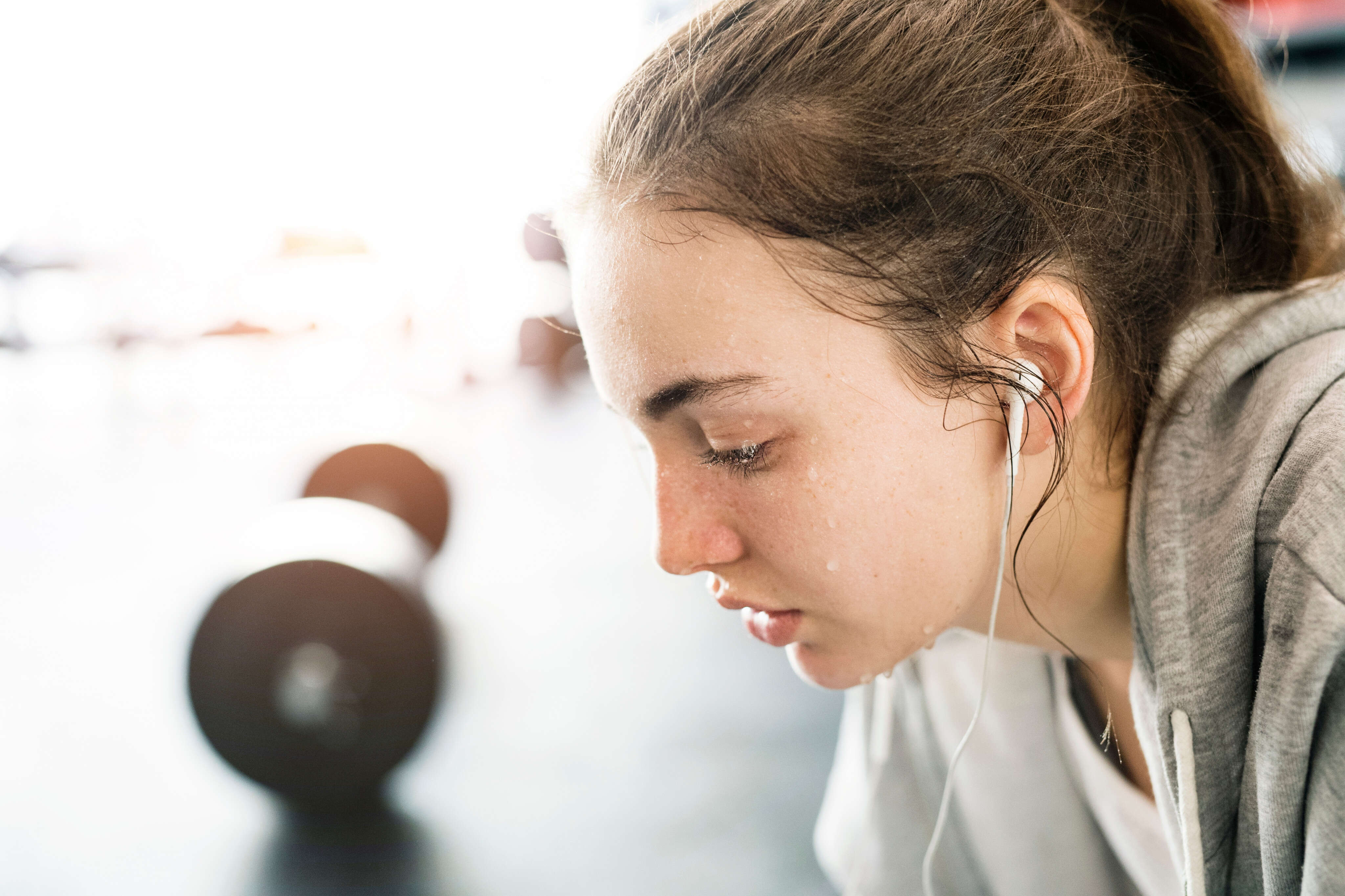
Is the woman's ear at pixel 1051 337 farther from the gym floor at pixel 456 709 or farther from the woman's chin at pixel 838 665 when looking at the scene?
the gym floor at pixel 456 709

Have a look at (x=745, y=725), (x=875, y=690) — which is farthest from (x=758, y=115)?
(x=745, y=725)

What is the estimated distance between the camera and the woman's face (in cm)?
58

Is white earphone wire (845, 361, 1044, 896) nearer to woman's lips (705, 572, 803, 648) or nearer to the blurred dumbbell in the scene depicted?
woman's lips (705, 572, 803, 648)

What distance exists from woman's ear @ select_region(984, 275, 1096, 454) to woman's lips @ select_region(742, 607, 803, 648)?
0.68 ft

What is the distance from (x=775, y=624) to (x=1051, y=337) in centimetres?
27

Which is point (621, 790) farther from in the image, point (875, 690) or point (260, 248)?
point (260, 248)

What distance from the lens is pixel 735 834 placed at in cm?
104

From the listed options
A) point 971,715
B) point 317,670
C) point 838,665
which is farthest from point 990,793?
point 317,670

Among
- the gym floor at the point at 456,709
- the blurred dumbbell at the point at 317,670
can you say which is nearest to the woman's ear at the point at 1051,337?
the gym floor at the point at 456,709

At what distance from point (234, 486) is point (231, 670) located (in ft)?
4.41

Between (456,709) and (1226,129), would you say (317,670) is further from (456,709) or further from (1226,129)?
(1226,129)

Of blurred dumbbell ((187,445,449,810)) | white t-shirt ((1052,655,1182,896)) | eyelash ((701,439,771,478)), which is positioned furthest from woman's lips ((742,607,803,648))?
blurred dumbbell ((187,445,449,810))

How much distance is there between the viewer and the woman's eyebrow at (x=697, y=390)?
58cm

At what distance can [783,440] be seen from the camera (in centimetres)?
60
